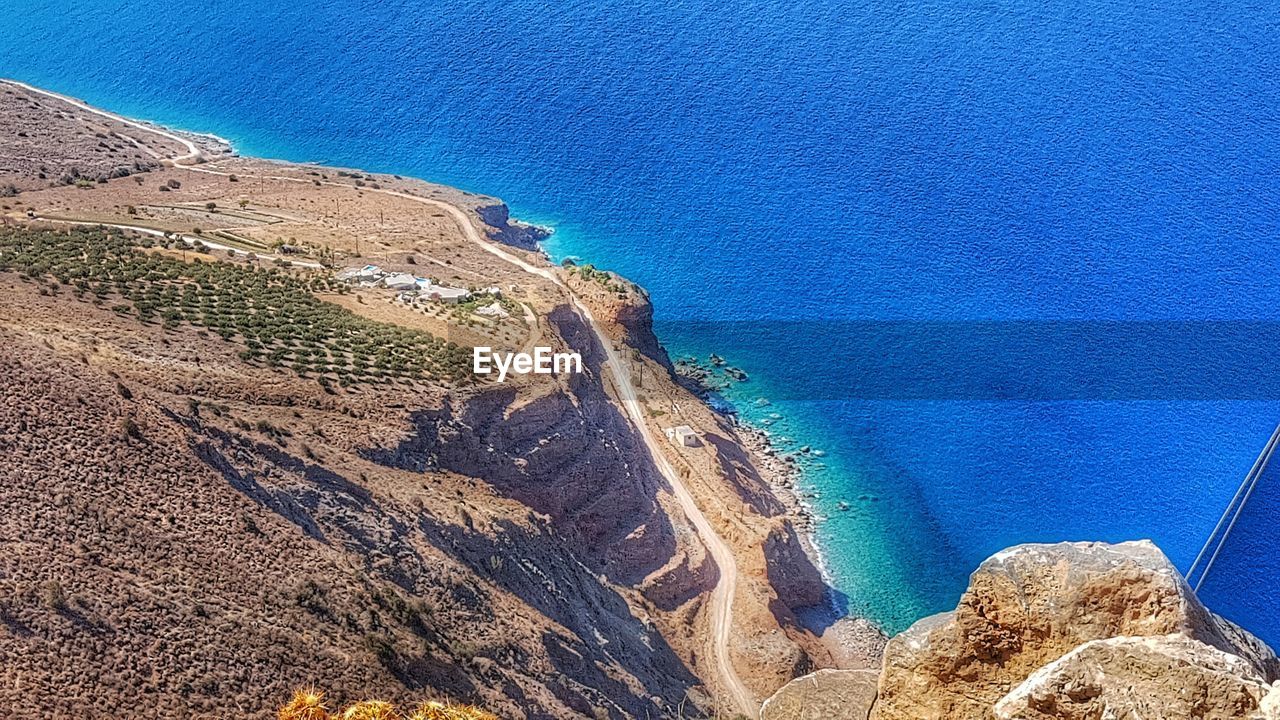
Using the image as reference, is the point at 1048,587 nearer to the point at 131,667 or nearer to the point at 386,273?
the point at 131,667

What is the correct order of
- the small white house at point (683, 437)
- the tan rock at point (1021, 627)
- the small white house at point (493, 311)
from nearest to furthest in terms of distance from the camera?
the tan rock at point (1021, 627) → the small white house at point (493, 311) → the small white house at point (683, 437)

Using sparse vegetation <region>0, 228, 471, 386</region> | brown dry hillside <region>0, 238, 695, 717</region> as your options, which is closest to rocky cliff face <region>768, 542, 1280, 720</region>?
brown dry hillside <region>0, 238, 695, 717</region>

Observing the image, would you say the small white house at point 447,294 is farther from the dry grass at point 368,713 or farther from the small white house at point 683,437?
the dry grass at point 368,713

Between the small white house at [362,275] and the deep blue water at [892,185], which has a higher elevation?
the deep blue water at [892,185]

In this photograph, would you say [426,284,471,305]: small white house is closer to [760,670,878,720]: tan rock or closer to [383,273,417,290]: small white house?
[383,273,417,290]: small white house

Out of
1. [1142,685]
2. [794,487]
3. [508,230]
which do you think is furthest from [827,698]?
[508,230]

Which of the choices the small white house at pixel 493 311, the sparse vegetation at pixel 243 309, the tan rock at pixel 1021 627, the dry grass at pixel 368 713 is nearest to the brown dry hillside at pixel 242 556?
the sparse vegetation at pixel 243 309

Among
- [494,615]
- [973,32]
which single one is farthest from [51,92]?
[494,615]
